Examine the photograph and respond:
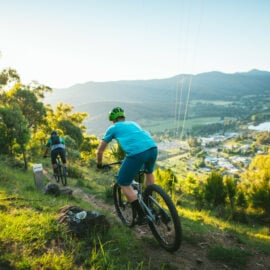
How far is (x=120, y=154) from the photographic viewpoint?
37.5 ft

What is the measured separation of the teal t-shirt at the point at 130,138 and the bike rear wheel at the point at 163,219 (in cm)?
80

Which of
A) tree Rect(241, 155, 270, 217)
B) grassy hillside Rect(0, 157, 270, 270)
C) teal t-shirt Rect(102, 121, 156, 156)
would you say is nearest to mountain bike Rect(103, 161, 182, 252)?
grassy hillside Rect(0, 157, 270, 270)

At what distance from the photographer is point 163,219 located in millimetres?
4293

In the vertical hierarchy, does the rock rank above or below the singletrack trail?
above

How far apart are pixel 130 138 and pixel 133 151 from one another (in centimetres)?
27

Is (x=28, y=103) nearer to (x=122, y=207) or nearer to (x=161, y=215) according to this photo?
(x=122, y=207)

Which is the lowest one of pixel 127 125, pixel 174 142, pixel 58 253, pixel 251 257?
pixel 174 142

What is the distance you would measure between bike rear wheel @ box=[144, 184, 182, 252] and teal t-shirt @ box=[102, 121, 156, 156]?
0.80 meters

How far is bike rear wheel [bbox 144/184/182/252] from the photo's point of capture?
4.00 metres

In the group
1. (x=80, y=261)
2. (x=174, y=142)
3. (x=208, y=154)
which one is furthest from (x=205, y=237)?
(x=174, y=142)

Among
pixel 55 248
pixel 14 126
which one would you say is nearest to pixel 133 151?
pixel 55 248

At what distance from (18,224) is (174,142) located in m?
194

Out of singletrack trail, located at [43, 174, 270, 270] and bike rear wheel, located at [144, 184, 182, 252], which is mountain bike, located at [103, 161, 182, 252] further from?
singletrack trail, located at [43, 174, 270, 270]

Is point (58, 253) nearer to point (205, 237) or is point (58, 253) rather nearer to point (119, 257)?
point (119, 257)
